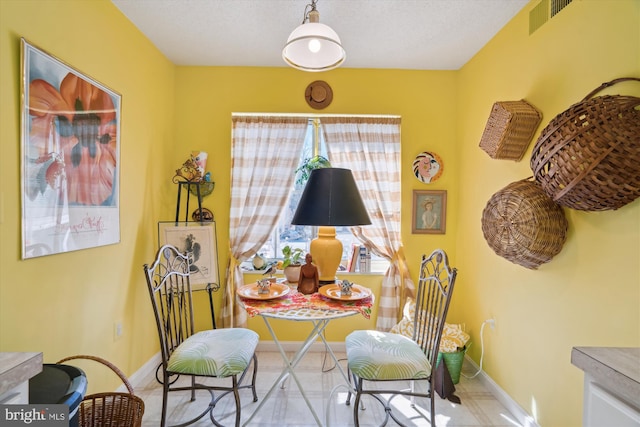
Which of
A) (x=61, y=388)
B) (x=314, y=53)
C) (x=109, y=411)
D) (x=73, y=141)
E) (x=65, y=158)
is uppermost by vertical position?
(x=314, y=53)

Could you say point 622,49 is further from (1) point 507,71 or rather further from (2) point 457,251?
(2) point 457,251

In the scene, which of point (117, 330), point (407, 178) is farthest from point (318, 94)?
point (117, 330)

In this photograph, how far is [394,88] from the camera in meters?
3.10

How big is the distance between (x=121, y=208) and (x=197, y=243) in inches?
25.9

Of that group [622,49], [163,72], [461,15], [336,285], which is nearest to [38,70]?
[163,72]

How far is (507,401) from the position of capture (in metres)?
2.23

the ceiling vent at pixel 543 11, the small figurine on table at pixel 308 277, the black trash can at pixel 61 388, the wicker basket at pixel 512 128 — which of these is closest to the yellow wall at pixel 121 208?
the black trash can at pixel 61 388

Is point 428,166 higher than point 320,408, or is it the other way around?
point 428,166

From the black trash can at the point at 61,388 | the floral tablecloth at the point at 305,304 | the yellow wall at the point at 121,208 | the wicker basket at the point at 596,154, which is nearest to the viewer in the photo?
the black trash can at the point at 61,388

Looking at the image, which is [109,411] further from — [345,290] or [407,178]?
[407,178]

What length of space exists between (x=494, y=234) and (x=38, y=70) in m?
2.59

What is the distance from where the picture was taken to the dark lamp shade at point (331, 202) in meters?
1.90

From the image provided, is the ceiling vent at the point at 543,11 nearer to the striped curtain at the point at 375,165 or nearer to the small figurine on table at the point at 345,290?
the striped curtain at the point at 375,165

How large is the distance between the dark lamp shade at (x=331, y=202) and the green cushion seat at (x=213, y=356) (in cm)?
82
